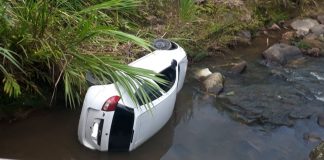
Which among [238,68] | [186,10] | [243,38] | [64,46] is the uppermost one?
[64,46]

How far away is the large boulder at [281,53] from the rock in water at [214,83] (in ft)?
5.99

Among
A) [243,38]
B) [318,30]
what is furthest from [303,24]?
[243,38]

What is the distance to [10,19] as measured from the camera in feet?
18.5

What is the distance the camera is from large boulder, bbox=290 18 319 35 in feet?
38.5

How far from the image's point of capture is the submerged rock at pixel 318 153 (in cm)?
670

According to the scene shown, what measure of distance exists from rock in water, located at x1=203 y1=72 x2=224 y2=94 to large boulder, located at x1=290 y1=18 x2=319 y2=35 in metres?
3.96

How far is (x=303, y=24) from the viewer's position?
11.9 m

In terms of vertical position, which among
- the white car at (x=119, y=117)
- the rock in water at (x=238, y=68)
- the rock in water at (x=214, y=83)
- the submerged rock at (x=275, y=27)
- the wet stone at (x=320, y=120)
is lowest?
the wet stone at (x=320, y=120)

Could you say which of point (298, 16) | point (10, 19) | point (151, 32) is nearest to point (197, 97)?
point (151, 32)

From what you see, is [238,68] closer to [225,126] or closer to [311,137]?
[225,126]

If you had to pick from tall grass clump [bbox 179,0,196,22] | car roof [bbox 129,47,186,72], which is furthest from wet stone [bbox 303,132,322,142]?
tall grass clump [bbox 179,0,196,22]

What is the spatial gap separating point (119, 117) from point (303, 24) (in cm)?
761

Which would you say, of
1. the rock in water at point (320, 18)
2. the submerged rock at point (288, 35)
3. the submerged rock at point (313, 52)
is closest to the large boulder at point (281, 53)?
the submerged rock at point (313, 52)

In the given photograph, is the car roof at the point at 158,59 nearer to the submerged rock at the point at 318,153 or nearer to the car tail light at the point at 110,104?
the car tail light at the point at 110,104
